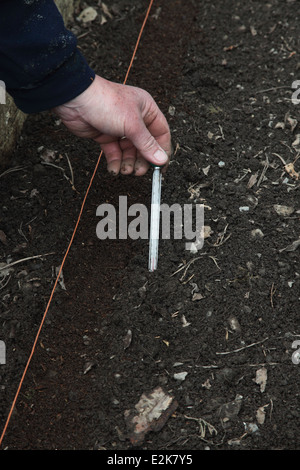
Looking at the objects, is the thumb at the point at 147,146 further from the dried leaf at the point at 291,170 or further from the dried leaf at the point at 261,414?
the dried leaf at the point at 261,414

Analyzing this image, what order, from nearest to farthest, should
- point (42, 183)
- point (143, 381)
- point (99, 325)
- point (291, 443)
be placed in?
1. point (291, 443)
2. point (143, 381)
3. point (99, 325)
4. point (42, 183)

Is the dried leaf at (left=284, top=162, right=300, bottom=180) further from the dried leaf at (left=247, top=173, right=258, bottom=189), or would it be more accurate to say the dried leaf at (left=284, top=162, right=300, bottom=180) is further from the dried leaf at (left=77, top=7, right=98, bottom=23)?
the dried leaf at (left=77, top=7, right=98, bottom=23)

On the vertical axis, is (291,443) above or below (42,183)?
below

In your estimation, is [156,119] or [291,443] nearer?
[291,443]

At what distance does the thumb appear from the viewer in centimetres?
201

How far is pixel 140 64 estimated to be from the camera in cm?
287

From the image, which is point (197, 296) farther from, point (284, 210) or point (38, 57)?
point (38, 57)

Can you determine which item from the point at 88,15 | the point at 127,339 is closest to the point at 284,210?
the point at 127,339

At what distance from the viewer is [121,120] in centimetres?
198

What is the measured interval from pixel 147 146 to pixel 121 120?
0.45ft

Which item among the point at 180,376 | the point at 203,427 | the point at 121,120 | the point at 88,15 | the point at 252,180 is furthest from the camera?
the point at 88,15

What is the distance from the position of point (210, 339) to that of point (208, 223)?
49cm
